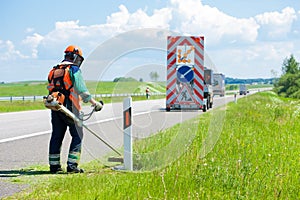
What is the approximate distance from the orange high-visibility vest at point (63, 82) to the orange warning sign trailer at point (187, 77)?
7.03m

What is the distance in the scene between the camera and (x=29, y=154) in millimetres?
9469

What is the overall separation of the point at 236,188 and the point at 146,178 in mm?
1227

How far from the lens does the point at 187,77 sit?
20.8 m

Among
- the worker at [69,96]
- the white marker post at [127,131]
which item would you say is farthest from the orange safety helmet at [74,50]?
the white marker post at [127,131]

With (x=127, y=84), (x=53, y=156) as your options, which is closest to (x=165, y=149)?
(x=127, y=84)

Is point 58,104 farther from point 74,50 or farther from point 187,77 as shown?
point 187,77

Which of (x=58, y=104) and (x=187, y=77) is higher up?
(x=187, y=77)

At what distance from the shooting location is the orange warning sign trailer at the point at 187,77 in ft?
52.0

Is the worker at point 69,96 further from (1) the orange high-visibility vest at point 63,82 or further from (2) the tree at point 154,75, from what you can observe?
(2) the tree at point 154,75

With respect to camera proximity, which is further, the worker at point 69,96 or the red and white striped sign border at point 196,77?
the red and white striped sign border at point 196,77

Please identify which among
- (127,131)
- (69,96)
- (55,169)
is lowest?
(55,169)

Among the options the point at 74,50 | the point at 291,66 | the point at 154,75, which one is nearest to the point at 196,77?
the point at 154,75

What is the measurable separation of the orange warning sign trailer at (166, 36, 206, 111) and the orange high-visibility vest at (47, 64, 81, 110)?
7.03 metres

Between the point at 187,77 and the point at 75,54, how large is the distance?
45.7 feet
